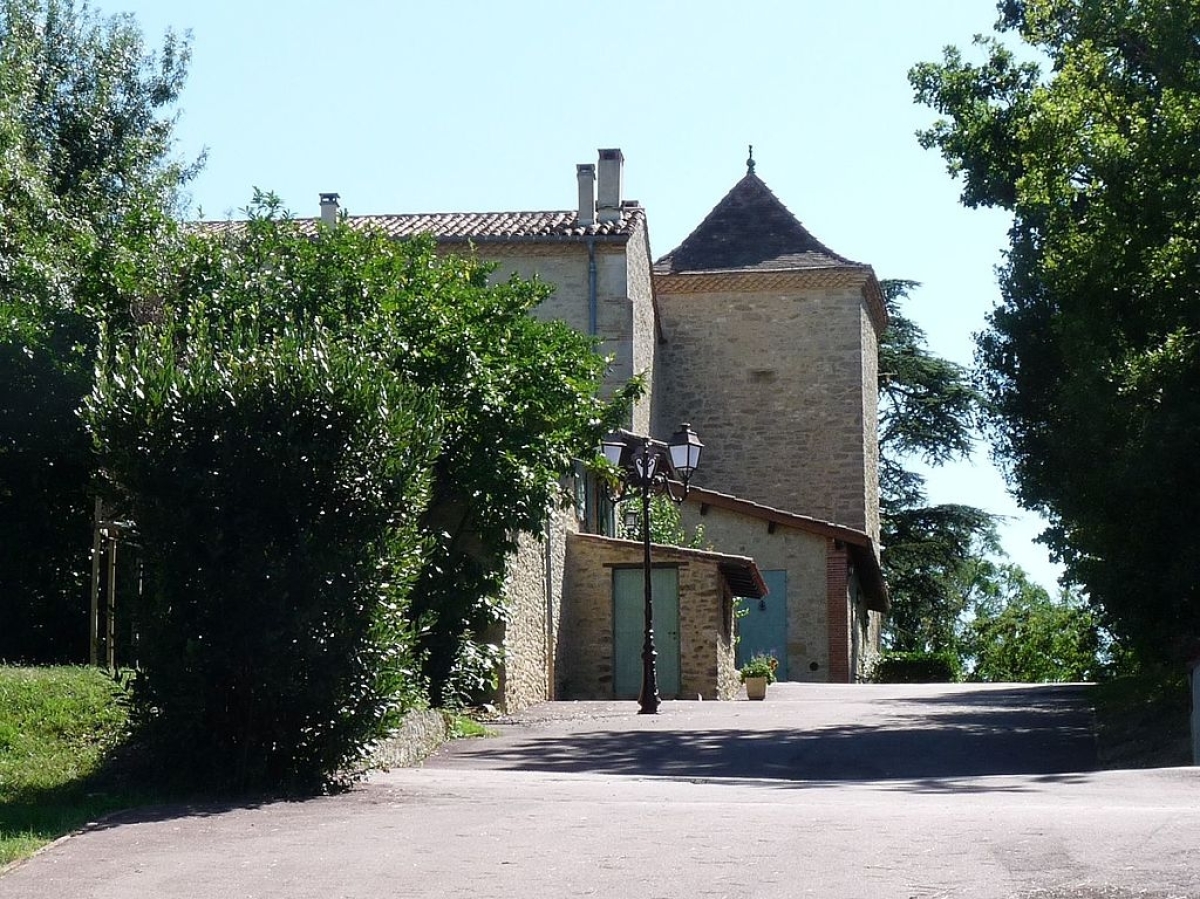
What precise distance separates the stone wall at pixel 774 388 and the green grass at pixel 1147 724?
16.5 m

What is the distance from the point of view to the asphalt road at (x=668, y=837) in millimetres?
6930

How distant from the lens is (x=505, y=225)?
105ft

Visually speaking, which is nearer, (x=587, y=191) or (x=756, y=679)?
(x=756, y=679)

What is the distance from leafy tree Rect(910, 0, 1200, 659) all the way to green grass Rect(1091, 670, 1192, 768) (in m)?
0.74

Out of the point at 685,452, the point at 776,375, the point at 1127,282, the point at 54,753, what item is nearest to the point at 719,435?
the point at 776,375

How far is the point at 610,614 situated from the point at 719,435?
14.9 metres

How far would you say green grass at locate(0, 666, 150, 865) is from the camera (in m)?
8.98

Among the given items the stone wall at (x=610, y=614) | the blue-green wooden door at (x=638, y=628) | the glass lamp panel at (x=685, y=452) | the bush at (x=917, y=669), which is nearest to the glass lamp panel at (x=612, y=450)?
the glass lamp panel at (x=685, y=452)

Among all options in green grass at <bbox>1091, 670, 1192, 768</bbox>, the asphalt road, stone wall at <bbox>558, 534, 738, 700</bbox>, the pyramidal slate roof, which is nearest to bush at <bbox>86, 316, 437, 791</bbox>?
the asphalt road

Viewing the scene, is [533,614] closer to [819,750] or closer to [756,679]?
[756,679]

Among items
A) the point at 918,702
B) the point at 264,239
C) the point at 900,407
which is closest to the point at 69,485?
the point at 264,239

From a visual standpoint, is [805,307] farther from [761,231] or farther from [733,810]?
[733,810]

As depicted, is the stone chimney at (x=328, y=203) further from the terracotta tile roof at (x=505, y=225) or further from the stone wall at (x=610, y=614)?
the stone wall at (x=610, y=614)

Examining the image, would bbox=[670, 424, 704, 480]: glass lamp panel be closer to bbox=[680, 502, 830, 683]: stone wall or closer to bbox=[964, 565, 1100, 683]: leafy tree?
bbox=[680, 502, 830, 683]: stone wall
